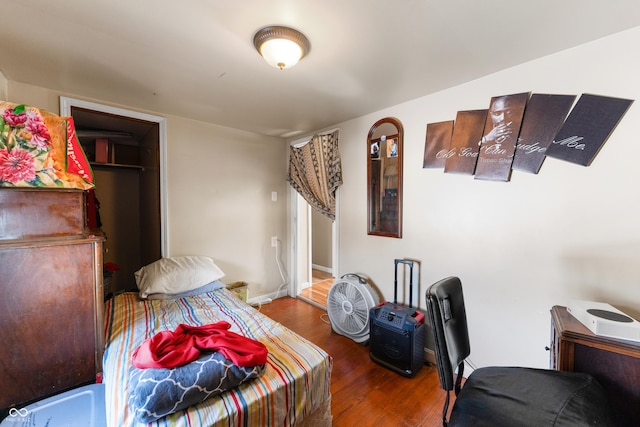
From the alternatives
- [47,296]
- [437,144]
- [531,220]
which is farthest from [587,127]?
[47,296]

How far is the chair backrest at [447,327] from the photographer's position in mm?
1153

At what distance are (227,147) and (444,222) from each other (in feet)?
8.45

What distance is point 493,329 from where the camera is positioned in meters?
1.91

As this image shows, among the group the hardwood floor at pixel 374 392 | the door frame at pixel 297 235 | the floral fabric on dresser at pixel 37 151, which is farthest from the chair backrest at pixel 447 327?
A: the door frame at pixel 297 235

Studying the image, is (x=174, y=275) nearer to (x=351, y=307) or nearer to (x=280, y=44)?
(x=351, y=307)

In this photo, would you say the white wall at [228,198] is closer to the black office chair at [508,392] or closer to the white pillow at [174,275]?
the white pillow at [174,275]

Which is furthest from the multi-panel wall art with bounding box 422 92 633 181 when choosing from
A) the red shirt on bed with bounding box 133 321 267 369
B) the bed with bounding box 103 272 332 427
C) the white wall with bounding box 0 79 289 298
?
the white wall with bounding box 0 79 289 298

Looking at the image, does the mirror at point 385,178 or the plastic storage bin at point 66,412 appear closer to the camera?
the plastic storage bin at point 66,412

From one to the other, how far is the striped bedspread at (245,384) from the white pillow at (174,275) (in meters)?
0.20

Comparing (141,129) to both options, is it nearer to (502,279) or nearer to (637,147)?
(502,279)

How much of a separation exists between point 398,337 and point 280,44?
222 centimetres

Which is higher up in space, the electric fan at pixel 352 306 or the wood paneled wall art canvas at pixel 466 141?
the wood paneled wall art canvas at pixel 466 141

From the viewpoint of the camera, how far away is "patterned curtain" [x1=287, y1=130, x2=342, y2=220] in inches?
118

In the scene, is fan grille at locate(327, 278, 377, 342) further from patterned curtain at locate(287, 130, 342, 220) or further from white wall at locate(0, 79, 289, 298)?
white wall at locate(0, 79, 289, 298)
